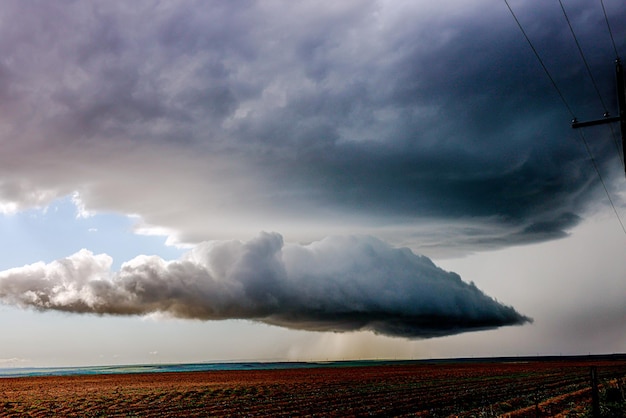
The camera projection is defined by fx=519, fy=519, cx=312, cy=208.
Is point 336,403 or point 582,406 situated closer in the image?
point 582,406

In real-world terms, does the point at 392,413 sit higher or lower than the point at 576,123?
lower

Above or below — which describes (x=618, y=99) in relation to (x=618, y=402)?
above

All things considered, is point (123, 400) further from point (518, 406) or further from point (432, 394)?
point (518, 406)

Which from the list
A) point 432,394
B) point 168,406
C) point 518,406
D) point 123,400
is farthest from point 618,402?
point 123,400

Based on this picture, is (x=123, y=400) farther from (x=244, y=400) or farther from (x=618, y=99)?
(x=618, y=99)

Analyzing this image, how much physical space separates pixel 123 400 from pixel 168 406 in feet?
35.2

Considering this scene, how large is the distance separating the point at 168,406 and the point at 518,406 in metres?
30.3

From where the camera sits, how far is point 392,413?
37.7 meters

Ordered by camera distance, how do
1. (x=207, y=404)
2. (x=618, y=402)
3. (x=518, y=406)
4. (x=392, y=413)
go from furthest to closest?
(x=207, y=404), (x=518, y=406), (x=392, y=413), (x=618, y=402)

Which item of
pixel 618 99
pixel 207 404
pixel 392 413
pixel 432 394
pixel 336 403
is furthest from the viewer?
pixel 432 394

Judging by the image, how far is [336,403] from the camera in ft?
148

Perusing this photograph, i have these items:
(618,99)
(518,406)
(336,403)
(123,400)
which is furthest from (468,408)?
(123,400)

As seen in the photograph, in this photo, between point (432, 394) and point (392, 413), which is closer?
point (392, 413)

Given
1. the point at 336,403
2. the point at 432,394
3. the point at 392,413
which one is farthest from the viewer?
the point at 432,394
